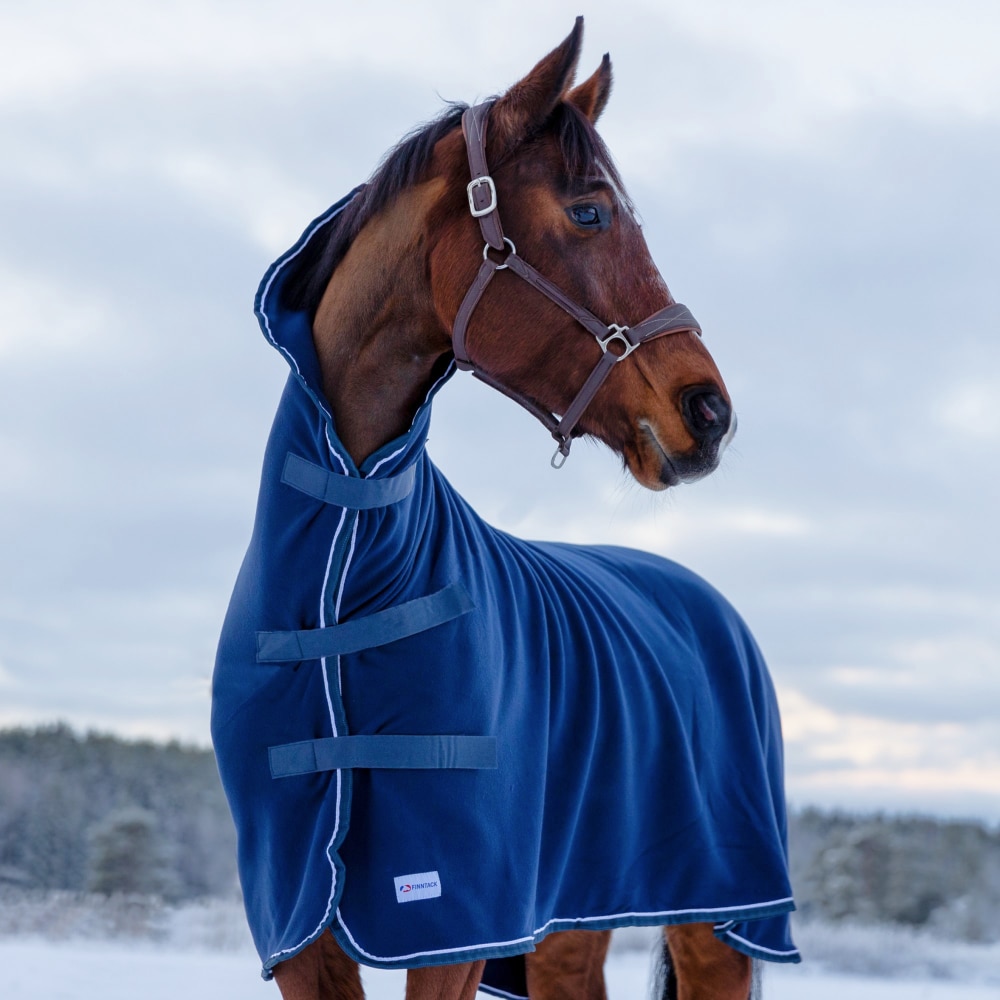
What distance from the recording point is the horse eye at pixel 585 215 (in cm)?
233

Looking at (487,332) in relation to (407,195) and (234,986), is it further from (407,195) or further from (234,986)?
(234,986)

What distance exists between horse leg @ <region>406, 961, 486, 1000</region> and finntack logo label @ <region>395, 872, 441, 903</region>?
0.15m

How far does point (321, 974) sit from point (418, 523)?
1.02 meters

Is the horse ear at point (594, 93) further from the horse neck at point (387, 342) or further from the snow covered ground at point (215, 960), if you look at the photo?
the snow covered ground at point (215, 960)

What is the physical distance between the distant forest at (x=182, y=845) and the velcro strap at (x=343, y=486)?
676 centimetres

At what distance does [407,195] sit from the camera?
7.94ft

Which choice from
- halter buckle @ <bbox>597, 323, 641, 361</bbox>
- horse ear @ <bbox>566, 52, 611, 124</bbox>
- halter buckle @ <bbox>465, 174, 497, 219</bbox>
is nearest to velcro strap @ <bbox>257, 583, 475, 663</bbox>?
halter buckle @ <bbox>597, 323, 641, 361</bbox>

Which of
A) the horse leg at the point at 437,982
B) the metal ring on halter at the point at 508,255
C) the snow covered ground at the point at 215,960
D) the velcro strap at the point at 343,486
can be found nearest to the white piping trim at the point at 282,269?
the velcro strap at the point at 343,486

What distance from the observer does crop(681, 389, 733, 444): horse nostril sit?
222 cm

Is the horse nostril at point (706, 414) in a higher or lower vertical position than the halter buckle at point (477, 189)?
lower

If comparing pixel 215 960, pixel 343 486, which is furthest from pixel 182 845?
pixel 343 486

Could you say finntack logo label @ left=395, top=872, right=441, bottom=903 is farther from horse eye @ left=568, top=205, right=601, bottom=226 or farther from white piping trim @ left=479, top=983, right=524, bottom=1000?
white piping trim @ left=479, top=983, right=524, bottom=1000

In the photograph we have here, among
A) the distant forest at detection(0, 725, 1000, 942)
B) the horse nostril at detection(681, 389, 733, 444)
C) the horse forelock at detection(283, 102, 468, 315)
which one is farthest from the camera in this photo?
the distant forest at detection(0, 725, 1000, 942)

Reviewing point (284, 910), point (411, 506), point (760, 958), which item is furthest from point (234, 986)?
point (411, 506)
